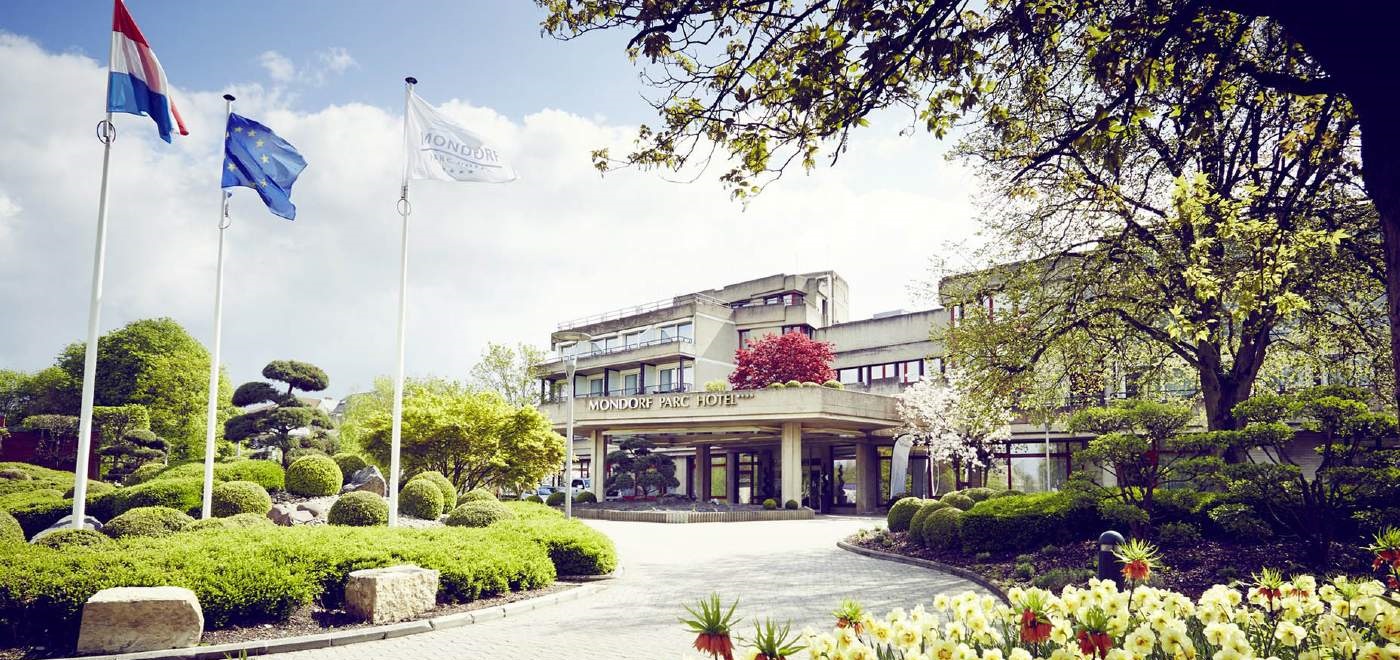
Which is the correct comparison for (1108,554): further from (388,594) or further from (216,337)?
(216,337)

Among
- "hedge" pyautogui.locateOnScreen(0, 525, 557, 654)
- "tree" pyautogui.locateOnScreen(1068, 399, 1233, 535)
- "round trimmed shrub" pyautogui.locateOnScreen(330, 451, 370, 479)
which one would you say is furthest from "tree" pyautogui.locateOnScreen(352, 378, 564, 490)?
"tree" pyautogui.locateOnScreen(1068, 399, 1233, 535)

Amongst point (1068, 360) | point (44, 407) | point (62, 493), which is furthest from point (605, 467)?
point (44, 407)

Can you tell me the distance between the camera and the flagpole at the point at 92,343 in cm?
1229

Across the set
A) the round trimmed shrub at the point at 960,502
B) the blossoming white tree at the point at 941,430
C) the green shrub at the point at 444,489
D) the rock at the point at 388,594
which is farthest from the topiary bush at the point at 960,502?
the blossoming white tree at the point at 941,430

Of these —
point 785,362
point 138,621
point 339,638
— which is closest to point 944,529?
point 339,638

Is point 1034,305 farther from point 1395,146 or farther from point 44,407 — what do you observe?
point 44,407

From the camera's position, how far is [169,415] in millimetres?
49906

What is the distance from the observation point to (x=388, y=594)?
33.1 ft

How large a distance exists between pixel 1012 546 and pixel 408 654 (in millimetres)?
11384

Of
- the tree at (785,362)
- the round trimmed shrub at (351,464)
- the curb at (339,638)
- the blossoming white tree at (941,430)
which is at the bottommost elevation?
the curb at (339,638)

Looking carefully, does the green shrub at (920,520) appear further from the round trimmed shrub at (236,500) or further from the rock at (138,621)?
the rock at (138,621)

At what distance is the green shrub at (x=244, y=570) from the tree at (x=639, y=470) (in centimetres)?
2767

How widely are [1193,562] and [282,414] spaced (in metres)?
25.4

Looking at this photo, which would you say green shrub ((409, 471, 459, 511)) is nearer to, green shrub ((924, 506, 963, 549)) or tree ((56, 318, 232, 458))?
green shrub ((924, 506, 963, 549))
